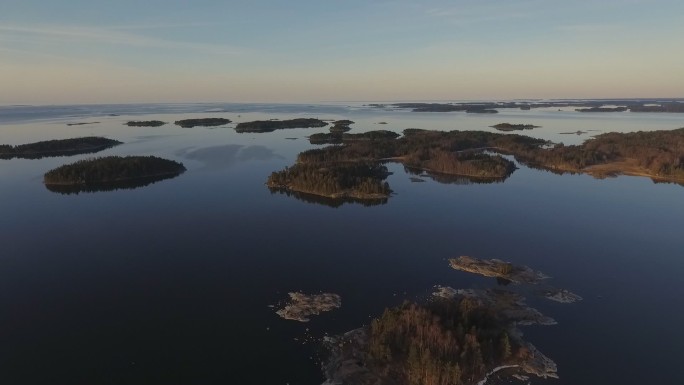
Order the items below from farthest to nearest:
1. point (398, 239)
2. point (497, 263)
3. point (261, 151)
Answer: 1. point (261, 151)
2. point (398, 239)
3. point (497, 263)

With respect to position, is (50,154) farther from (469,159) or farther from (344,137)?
(469,159)

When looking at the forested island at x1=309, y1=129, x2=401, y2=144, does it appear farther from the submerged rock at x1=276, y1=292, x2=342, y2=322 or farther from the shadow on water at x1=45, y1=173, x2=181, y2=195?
the submerged rock at x1=276, y1=292, x2=342, y2=322

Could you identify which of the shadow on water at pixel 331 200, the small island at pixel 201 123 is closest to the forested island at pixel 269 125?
the small island at pixel 201 123

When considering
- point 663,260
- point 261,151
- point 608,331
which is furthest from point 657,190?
point 261,151

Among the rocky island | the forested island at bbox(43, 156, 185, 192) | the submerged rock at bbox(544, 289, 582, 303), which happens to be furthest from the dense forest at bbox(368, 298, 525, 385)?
the forested island at bbox(43, 156, 185, 192)

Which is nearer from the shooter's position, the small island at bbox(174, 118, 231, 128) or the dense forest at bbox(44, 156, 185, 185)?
the dense forest at bbox(44, 156, 185, 185)

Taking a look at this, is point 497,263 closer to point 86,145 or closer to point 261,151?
point 261,151
